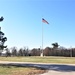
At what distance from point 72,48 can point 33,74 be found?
90578 mm

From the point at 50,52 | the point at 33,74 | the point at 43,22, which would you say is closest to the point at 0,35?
the point at 33,74

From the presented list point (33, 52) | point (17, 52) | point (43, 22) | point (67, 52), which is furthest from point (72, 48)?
point (43, 22)

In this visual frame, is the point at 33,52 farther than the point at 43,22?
Yes

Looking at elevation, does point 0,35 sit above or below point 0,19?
below

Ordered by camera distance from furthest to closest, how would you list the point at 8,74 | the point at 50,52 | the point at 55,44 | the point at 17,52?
1. the point at 55,44
2. the point at 17,52
3. the point at 50,52
4. the point at 8,74

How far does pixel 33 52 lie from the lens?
359 feet

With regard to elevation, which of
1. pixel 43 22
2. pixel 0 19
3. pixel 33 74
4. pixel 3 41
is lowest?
pixel 33 74

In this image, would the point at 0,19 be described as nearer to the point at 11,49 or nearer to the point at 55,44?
the point at 11,49

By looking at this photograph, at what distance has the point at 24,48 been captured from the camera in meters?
118

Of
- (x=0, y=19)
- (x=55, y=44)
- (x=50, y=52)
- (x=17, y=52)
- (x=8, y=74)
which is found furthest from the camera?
(x=55, y=44)

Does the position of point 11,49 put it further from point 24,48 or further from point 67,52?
point 67,52

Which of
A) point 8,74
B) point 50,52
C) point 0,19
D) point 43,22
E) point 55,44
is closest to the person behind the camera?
point 8,74

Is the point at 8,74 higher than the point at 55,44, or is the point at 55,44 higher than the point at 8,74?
the point at 55,44

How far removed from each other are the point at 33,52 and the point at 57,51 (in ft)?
36.8
